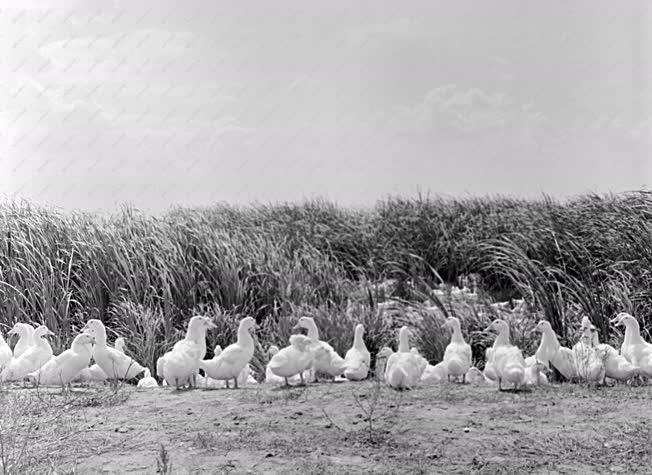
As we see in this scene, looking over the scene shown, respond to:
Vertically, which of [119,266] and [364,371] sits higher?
[119,266]

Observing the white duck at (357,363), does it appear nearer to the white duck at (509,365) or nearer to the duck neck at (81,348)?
the white duck at (509,365)

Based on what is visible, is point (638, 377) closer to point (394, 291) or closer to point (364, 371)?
point (364, 371)

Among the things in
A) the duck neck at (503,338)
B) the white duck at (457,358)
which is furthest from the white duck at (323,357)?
the duck neck at (503,338)

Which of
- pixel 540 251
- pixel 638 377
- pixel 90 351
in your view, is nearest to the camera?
pixel 90 351

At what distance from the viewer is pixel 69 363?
777 cm

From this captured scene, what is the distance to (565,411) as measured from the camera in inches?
257

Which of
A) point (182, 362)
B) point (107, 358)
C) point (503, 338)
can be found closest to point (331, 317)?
point (503, 338)

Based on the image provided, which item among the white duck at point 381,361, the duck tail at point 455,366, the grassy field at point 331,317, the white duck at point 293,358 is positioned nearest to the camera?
the grassy field at point 331,317

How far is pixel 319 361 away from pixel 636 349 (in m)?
3.32

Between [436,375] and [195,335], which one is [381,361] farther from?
[195,335]

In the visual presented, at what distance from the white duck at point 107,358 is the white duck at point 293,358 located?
1770 millimetres

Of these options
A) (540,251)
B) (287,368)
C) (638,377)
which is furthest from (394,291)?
(287,368)

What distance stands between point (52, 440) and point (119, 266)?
6484mm

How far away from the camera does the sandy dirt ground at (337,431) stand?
17.5 feet
